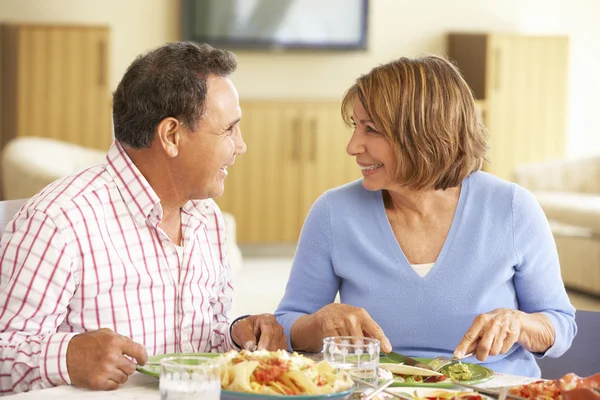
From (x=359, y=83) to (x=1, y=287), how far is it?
0.84 metres

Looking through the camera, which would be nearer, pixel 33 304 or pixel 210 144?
pixel 33 304

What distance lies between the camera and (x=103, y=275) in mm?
1591

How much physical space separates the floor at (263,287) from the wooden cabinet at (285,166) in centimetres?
25

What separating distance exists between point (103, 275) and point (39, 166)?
3.19m

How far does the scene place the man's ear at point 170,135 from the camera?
67.1 inches

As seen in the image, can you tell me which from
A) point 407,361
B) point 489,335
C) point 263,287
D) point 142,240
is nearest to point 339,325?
point 407,361

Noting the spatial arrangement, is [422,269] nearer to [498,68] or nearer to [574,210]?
[574,210]

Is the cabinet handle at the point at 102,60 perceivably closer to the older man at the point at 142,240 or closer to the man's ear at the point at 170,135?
the older man at the point at 142,240

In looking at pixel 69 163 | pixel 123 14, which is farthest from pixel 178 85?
pixel 123 14

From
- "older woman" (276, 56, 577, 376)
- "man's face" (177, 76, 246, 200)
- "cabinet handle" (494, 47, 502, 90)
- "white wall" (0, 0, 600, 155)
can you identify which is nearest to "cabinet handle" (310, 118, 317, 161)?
"white wall" (0, 0, 600, 155)

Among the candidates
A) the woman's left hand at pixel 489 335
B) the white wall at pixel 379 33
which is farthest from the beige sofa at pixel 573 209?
the woman's left hand at pixel 489 335

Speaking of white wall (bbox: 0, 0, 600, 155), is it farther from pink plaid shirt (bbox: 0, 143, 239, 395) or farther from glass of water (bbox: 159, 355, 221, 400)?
glass of water (bbox: 159, 355, 221, 400)

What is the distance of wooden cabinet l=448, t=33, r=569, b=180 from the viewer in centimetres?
690

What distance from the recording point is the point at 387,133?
6.44 ft
